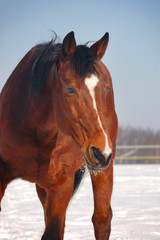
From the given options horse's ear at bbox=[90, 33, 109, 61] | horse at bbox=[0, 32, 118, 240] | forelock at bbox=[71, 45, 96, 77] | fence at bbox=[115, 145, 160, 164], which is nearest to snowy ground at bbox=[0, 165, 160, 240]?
horse at bbox=[0, 32, 118, 240]

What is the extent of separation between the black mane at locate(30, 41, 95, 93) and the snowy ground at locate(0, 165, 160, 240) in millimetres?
1700

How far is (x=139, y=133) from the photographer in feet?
95.9

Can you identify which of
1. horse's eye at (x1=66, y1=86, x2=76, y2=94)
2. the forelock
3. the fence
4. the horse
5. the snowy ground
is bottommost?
the fence

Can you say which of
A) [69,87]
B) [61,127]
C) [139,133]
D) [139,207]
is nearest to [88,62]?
[69,87]

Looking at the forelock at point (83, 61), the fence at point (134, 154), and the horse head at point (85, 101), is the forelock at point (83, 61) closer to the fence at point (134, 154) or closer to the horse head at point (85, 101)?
the horse head at point (85, 101)

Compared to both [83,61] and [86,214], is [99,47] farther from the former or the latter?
[86,214]

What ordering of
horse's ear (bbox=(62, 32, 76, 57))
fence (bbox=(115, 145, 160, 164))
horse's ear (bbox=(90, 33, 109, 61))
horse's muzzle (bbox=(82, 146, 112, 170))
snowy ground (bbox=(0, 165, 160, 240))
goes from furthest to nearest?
fence (bbox=(115, 145, 160, 164)), snowy ground (bbox=(0, 165, 160, 240)), horse's ear (bbox=(90, 33, 109, 61)), horse's ear (bbox=(62, 32, 76, 57)), horse's muzzle (bbox=(82, 146, 112, 170))

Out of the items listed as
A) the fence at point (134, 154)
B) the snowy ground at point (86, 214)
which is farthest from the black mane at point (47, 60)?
the fence at point (134, 154)

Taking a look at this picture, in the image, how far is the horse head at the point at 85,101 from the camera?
2.35m

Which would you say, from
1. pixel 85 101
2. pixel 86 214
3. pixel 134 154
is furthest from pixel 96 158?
pixel 134 154

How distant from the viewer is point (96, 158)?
2.33 meters

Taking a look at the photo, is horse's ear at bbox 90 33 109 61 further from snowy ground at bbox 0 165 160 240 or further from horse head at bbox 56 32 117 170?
snowy ground at bbox 0 165 160 240

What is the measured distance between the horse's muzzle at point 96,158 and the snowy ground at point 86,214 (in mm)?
1712

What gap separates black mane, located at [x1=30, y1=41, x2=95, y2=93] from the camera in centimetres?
257
